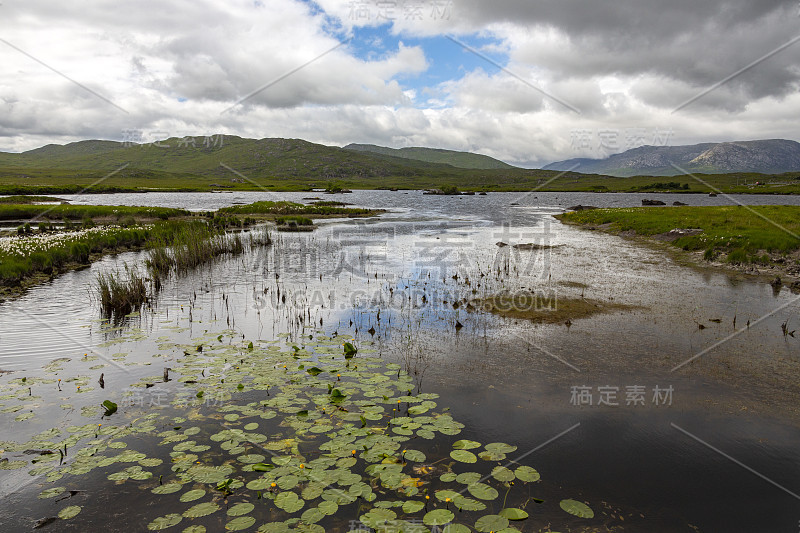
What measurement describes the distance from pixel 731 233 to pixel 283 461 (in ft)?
124

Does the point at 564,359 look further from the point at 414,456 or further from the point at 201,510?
the point at 201,510

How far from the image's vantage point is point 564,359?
13398 mm

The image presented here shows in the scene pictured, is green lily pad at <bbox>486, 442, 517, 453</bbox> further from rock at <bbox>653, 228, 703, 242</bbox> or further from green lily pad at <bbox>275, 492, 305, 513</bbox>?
rock at <bbox>653, 228, 703, 242</bbox>

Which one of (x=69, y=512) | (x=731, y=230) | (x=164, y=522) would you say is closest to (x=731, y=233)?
(x=731, y=230)

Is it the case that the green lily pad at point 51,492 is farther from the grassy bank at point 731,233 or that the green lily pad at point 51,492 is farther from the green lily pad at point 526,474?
the grassy bank at point 731,233

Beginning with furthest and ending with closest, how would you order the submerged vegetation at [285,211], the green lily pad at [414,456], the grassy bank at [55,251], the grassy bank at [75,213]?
the submerged vegetation at [285,211], the grassy bank at [75,213], the grassy bank at [55,251], the green lily pad at [414,456]

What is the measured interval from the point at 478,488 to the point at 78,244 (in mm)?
32399

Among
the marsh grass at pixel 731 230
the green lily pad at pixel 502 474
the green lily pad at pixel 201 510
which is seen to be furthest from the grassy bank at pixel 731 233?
the green lily pad at pixel 201 510

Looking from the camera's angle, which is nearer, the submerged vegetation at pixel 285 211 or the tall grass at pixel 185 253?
the tall grass at pixel 185 253

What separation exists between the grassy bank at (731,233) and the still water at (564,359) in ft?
16.9

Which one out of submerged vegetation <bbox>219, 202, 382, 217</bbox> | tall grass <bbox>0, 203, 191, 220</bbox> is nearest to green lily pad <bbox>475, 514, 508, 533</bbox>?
tall grass <bbox>0, 203, 191, 220</bbox>

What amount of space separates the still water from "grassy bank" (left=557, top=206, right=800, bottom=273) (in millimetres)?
5158

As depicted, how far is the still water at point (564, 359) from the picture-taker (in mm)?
7672

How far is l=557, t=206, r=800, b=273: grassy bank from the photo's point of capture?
1092 inches
